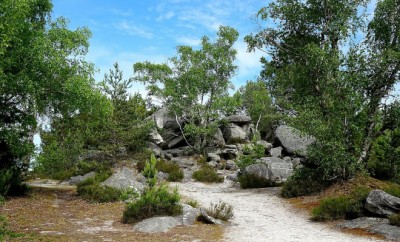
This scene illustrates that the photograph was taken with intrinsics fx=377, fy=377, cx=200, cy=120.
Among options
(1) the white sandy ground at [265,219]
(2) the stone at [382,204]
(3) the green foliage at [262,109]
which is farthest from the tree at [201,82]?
(2) the stone at [382,204]

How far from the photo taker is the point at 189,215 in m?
13.2

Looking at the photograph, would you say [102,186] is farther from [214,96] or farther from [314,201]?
[214,96]

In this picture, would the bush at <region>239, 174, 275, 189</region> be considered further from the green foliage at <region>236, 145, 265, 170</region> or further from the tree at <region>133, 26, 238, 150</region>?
the tree at <region>133, 26, 238, 150</region>

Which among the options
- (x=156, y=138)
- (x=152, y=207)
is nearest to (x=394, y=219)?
(x=152, y=207)

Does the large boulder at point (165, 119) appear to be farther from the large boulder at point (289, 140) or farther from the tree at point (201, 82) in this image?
the large boulder at point (289, 140)

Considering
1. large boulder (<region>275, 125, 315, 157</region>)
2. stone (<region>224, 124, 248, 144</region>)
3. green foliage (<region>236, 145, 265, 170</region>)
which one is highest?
stone (<region>224, 124, 248, 144</region>)

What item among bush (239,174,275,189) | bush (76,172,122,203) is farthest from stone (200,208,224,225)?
bush (239,174,275,189)

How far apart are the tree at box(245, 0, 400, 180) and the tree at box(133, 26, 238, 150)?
20372mm

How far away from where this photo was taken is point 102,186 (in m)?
18.4

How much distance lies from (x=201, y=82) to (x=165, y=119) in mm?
7795

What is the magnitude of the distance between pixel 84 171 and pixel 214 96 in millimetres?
18819

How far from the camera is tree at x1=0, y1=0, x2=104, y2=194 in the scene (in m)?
16.6

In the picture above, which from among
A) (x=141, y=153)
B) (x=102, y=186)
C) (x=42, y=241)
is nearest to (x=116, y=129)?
(x=141, y=153)

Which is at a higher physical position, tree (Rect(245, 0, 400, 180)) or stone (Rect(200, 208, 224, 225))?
tree (Rect(245, 0, 400, 180))
